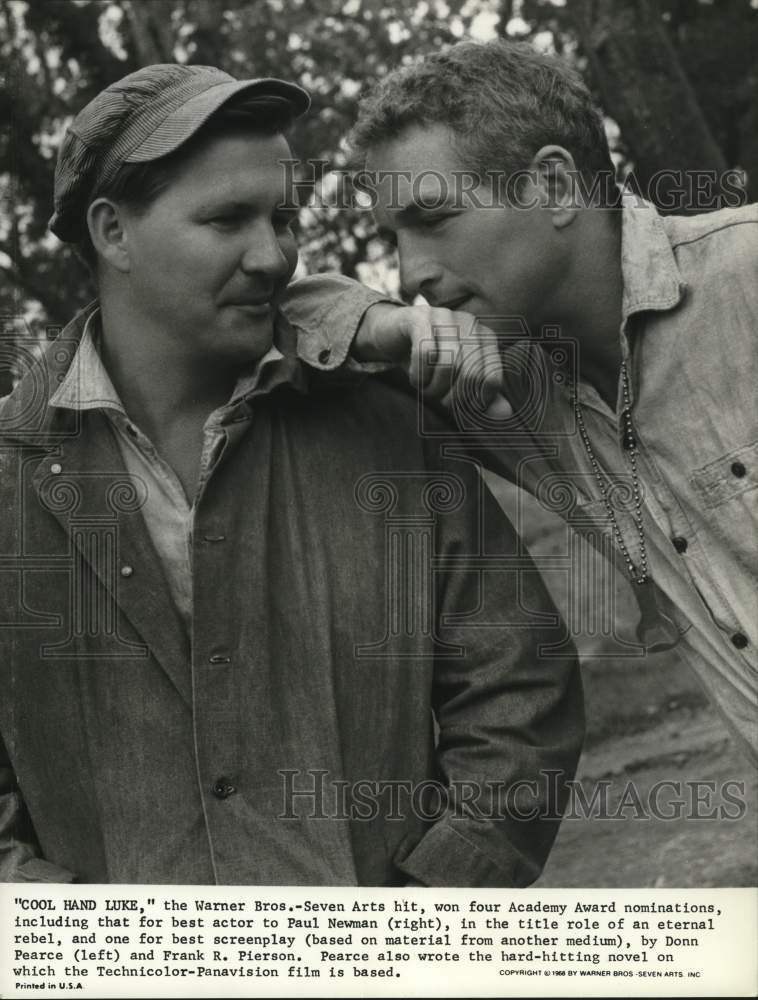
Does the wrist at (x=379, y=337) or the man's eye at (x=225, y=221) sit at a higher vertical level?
the man's eye at (x=225, y=221)

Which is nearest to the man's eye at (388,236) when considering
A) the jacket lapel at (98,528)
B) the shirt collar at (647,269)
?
the shirt collar at (647,269)

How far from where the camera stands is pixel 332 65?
3586 mm

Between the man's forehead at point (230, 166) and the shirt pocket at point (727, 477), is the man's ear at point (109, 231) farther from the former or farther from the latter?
the shirt pocket at point (727, 477)

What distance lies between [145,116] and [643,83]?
4.75ft

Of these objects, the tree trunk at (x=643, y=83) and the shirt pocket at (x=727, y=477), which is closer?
the shirt pocket at (x=727, y=477)

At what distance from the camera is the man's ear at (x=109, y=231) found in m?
2.90

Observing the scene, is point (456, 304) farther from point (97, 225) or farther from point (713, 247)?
point (97, 225)

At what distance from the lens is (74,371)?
2967mm

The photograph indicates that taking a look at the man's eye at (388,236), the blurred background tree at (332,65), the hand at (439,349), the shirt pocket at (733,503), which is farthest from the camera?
the blurred background tree at (332,65)

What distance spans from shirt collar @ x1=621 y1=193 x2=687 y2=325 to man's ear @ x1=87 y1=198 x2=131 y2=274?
43.5 inches

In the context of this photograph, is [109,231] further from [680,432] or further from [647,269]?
[680,432]

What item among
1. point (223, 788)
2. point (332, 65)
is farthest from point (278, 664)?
point (332, 65)
